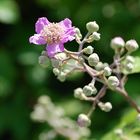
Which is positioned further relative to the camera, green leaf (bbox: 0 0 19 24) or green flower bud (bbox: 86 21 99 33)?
green leaf (bbox: 0 0 19 24)

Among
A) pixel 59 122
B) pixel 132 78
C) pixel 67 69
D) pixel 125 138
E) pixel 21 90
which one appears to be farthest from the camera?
pixel 21 90

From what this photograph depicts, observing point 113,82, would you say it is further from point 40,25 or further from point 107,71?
point 40,25

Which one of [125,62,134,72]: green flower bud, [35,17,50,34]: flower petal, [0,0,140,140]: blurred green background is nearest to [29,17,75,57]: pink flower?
[35,17,50,34]: flower petal

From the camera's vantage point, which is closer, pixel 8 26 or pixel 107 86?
pixel 107 86

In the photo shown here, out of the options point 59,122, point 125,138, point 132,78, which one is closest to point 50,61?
point 125,138

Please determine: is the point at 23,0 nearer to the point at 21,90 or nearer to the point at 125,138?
the point at 21,90

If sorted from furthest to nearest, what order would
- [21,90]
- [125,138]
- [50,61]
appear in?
[21,90]
[125,138]
[50,61]

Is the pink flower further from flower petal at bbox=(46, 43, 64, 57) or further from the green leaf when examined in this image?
the green leaf
